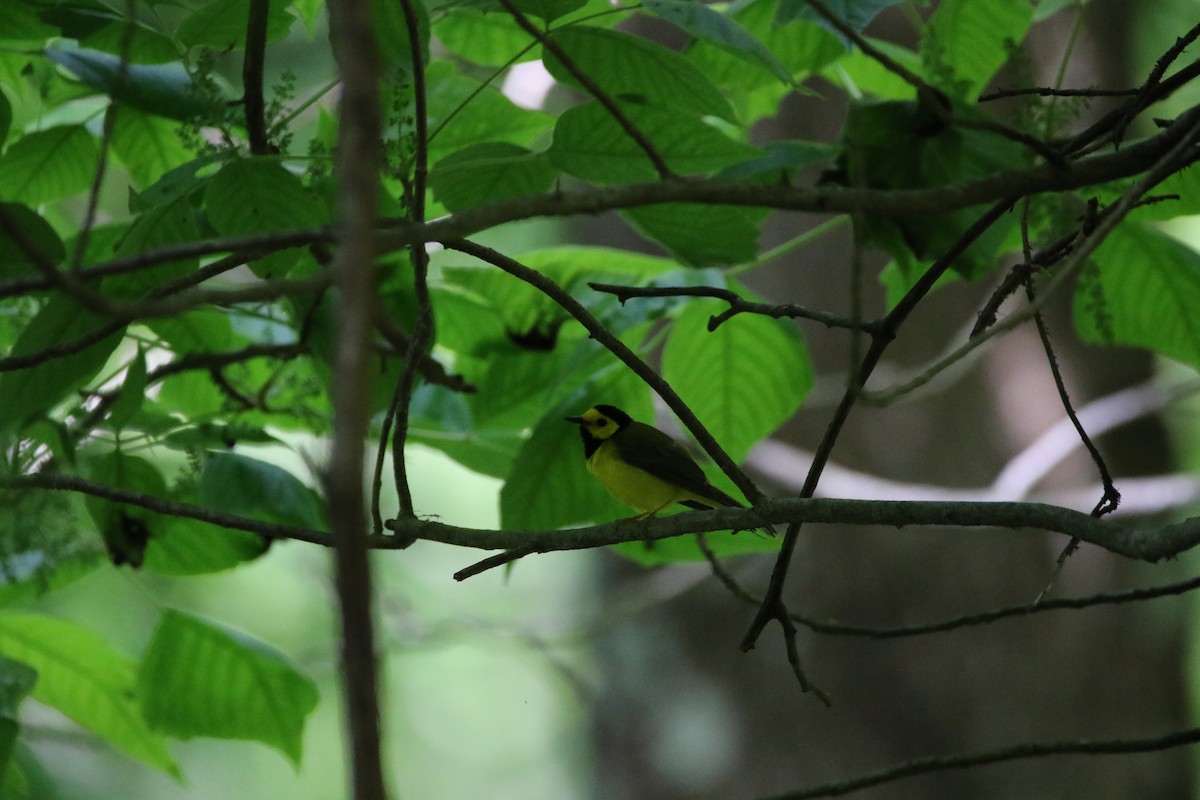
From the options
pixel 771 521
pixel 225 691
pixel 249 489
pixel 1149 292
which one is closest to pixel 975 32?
pixel 1149 292

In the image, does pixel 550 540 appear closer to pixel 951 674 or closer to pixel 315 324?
pixel 315 324

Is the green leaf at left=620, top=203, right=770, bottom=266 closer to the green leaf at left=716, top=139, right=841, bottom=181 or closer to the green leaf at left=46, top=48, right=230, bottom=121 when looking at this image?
the green leaf at left=716, top=139, right=841, bottom=181

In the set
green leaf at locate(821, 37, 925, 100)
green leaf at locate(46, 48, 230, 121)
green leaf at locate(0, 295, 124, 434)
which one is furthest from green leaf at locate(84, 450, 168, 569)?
green leaf at locate(821, 37, 925, 100)

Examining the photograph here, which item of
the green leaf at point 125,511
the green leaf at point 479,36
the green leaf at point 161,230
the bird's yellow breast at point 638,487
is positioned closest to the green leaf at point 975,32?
the green leaf at point 479,36

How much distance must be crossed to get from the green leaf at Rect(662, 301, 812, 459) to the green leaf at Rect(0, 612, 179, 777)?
4.68 ft

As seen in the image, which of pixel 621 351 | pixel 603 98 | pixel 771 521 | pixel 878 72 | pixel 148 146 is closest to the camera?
pixel 603 98

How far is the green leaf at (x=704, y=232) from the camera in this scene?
1949mm

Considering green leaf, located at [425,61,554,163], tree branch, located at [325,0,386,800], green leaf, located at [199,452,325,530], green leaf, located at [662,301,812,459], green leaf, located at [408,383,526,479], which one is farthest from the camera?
green leaf, located at [408,383,526,479]

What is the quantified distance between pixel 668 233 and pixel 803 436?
10.4ft

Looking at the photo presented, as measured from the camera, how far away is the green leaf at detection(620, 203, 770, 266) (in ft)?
6.40

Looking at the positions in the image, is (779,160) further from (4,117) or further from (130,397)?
(4,117)

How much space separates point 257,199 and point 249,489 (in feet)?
1.98

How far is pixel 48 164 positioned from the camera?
217 cm

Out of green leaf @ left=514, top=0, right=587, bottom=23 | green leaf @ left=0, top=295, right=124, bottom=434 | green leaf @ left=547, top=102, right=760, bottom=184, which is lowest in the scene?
green leaf @ left=0, top=295, right=124, bottom=434
